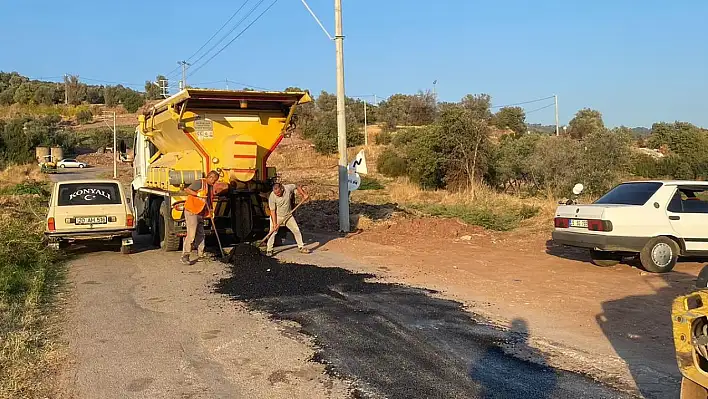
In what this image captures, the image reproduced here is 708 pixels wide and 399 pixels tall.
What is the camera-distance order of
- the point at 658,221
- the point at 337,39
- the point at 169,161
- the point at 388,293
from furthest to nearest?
the point at 337,39
the point at 169,161
the point at 658,221
the point at 388,293

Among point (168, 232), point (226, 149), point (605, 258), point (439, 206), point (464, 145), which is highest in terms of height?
point (464, 145)

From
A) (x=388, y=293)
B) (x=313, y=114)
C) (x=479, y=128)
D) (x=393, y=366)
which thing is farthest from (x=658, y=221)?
(x=313, y=114)

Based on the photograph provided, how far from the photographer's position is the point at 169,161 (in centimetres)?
1539

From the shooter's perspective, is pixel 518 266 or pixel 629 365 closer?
pixel 629 365

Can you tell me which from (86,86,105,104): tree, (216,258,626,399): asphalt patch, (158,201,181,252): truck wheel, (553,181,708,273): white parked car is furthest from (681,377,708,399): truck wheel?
(86,86,105,104): tree

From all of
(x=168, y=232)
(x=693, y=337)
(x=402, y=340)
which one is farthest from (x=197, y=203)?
(x=693, y=337)

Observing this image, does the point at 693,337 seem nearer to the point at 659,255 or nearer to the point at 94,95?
the point at 659,255

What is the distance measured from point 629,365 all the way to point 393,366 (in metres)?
2.25

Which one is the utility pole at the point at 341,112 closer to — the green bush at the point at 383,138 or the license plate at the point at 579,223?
the license plate at the point at 579,223

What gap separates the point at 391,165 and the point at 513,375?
3557 cm

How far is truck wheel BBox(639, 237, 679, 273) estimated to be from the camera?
37.6 feet

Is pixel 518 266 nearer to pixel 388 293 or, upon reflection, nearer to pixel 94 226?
pixel 388 293

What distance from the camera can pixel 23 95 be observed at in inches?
4510

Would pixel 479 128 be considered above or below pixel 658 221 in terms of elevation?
above
